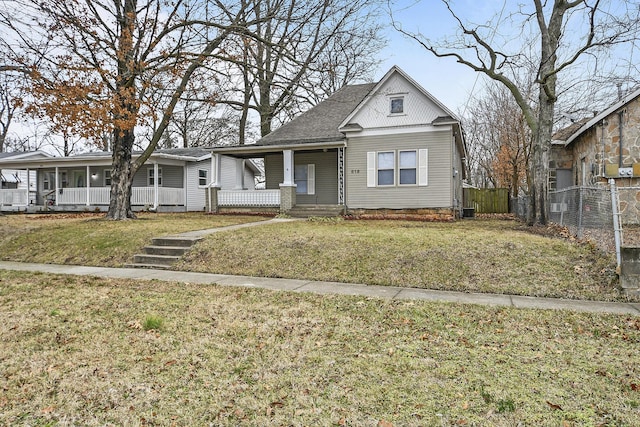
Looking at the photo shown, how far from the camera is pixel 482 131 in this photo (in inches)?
1299

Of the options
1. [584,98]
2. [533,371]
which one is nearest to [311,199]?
[584,98]

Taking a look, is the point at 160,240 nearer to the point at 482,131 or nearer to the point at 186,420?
the point at 186,420

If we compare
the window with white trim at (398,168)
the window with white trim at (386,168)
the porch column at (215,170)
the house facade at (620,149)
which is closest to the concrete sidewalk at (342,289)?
the house facade at (620,149)

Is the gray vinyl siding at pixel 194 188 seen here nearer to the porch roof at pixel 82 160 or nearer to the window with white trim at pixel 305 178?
the porch roof at pixel 82 160

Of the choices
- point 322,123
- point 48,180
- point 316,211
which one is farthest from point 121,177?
point 48,180

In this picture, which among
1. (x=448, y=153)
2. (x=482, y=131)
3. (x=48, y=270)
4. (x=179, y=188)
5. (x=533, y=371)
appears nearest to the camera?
(x=533, y=371)

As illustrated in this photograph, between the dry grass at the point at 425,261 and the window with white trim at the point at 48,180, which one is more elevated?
the window with white trim at the point at 48,180

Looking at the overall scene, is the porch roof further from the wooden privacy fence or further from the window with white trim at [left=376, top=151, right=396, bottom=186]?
the wooden privacy fence

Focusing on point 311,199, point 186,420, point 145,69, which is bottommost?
point 186,420

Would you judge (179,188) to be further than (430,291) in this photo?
Yes

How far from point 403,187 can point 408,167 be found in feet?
2.69

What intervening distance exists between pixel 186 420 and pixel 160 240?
791 cm

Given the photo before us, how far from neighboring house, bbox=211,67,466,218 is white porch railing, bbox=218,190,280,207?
0.15 ft

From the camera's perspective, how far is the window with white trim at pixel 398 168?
16062mm
